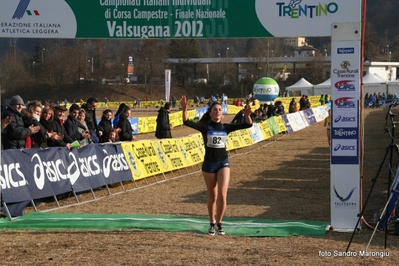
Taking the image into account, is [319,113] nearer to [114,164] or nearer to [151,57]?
[114,164]

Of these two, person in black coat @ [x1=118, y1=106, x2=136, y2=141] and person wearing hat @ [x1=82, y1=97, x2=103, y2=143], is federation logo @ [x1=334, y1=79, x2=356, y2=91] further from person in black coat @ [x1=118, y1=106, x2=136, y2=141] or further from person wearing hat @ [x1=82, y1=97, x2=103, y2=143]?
person in black coat @ [x1=118, y1=106, x2=136, y2=141]

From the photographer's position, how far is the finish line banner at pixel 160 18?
10.4 m

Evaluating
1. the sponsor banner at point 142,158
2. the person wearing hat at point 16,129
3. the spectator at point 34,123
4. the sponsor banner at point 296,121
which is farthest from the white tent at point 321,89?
the person wearing hat at point 16,129

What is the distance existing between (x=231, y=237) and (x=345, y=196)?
193cm

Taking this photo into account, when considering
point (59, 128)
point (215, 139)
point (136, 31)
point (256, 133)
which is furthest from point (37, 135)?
point (256, 133)

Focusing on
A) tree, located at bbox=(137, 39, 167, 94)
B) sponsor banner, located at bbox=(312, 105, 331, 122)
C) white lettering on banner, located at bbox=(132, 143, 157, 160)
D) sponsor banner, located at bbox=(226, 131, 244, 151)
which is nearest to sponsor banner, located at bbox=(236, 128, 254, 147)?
sponsor banner, located at bbox=(226, 131, 244, 151)

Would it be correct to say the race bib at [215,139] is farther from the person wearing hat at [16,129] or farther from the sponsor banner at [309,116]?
the sponsor banner at [309,116]

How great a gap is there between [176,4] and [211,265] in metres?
4.62

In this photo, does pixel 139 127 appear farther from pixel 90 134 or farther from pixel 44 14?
pixel 44 14

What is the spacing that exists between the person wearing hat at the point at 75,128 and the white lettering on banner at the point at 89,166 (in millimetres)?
591

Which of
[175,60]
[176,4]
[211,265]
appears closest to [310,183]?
[176,4]

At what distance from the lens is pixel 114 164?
1498 centimetres

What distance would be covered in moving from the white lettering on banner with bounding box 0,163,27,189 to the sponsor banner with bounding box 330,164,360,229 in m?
5.21

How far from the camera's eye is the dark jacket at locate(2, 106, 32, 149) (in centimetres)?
1216
